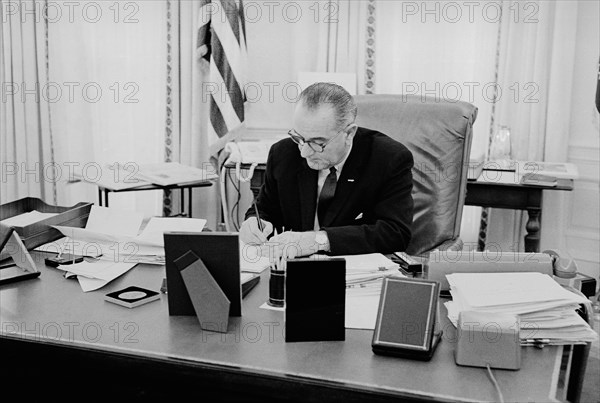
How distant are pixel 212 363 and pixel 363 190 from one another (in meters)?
1.09

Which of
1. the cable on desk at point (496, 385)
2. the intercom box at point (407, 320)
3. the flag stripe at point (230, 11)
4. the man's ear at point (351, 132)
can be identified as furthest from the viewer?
the flag stripe at point (230, 11)

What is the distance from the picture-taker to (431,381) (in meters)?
1.28

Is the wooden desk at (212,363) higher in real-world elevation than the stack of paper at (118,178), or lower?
lower

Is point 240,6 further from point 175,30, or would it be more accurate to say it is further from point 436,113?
point 436,113

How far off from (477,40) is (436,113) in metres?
1.30

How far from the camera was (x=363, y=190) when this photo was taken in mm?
2314

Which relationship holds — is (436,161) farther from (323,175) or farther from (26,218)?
(26,218)

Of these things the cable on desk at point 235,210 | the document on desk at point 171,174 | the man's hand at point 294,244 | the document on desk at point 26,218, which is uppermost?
the document on desk at point 171,174

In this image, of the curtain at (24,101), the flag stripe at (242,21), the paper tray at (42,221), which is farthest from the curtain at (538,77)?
the curtain at (24,101)

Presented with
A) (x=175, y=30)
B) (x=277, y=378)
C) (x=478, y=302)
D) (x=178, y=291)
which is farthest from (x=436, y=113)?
(x=175, y=30)

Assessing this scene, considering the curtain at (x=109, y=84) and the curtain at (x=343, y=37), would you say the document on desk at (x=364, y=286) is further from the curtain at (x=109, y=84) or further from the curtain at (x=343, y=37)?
the curtain at (x=109, y=84)

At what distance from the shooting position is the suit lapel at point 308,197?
235 cm

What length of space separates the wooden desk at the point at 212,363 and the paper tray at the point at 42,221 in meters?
0.41

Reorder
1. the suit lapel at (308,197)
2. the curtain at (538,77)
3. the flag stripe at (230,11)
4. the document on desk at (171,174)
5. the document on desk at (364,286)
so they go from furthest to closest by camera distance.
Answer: the flag stripe at (230,11), the curtain at (538,77), the document on desk at (171,174), the suit lapel at (308,197), the document on desk at (364,286)
